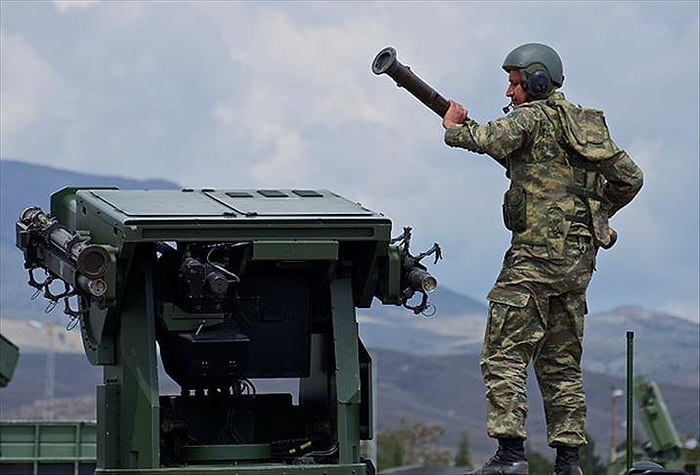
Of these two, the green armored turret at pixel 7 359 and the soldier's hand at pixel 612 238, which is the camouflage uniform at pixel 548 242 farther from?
the green armored turret at pixel 7 359

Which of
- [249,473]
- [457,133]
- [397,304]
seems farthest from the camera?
[397,304]

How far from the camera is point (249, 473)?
10.5m

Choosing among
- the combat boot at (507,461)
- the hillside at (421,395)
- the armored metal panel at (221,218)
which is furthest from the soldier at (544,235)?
the hillside at (421,395)

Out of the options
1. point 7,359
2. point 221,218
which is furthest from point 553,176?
point 7,359

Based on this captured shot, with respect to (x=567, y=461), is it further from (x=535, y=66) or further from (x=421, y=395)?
(x=421, y=395)

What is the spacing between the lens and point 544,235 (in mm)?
9594

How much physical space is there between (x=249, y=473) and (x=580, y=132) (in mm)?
2489

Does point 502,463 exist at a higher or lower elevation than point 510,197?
lower

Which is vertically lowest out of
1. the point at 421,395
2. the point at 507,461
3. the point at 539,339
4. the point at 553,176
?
the point at 507,461

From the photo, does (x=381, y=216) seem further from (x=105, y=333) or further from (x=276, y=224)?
(x=105, y=333)

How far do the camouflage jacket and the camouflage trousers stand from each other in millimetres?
84

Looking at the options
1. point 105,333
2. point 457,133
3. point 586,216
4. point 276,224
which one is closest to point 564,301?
point 586,216

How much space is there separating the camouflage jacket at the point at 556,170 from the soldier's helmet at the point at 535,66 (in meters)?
0.06

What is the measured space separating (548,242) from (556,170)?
1.15ft
